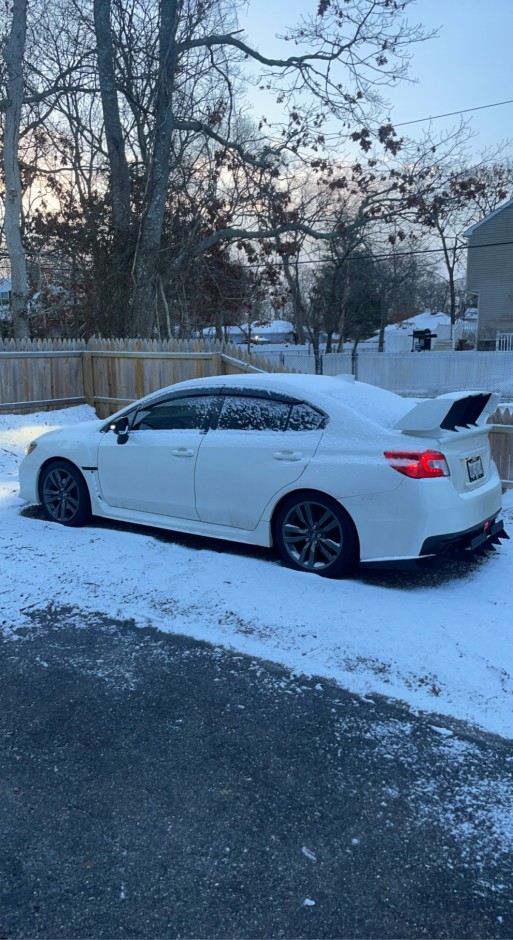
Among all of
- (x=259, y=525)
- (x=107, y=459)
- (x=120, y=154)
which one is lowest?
(x=259, y=525)

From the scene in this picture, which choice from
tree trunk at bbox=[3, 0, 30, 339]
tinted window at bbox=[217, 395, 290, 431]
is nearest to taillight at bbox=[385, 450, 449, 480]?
tinted window at bbox=[217, 395, 290, 431]

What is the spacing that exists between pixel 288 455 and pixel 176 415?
4.60 feet

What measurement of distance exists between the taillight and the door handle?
0.74m

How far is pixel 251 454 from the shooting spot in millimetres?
5863

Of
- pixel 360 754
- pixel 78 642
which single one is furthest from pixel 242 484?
pixel 360 754

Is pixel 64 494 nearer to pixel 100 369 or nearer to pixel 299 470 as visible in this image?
pixel 299 470

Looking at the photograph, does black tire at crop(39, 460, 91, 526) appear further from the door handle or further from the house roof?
the house roof

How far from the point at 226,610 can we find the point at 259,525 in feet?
3.49

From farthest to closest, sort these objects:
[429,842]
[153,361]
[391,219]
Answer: [391,219], [153,361], [429,842]

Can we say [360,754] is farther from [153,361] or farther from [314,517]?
[153,361]

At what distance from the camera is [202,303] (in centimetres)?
2331

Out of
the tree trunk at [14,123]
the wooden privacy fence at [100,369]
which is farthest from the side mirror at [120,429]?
the tree trunk at [14,123]

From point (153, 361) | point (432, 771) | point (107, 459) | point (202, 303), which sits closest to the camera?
point (432, 771)

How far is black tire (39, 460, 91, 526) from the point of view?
6.97 meters
